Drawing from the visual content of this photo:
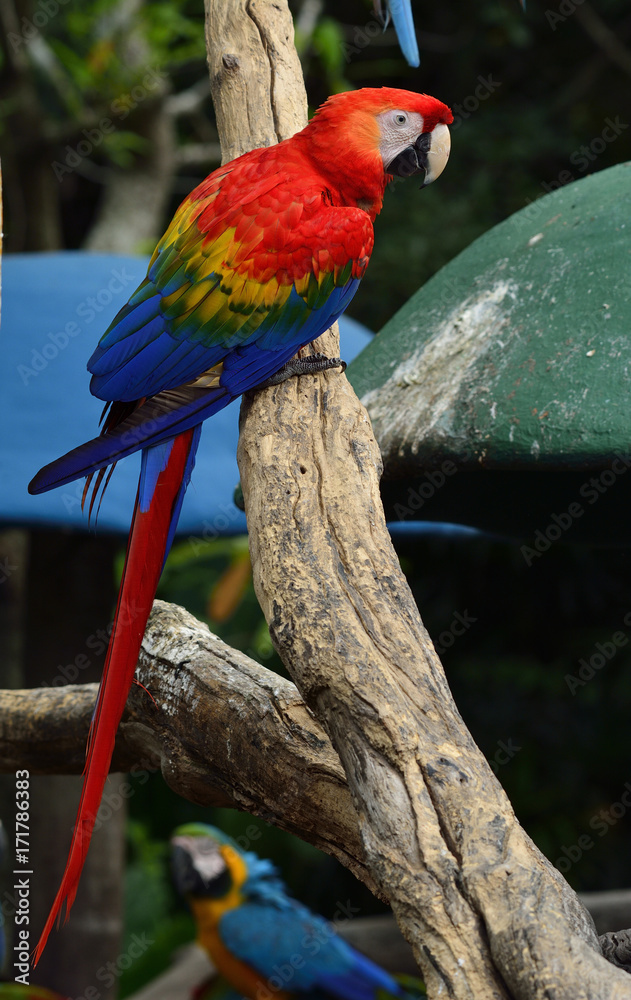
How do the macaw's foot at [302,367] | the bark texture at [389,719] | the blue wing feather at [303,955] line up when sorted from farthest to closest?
the blue wing feather at [303,955] < the macaw's foot at [302,367] < the bark texture at [389,719]

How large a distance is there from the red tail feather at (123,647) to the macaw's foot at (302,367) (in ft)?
0.47

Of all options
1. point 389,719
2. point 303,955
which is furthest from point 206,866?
point 389,719

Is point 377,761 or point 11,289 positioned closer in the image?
point 377,761

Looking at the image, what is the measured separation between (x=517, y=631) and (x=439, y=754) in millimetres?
2860

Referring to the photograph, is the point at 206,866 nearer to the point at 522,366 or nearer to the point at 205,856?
the point at 205,856

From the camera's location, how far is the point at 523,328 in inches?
48.5

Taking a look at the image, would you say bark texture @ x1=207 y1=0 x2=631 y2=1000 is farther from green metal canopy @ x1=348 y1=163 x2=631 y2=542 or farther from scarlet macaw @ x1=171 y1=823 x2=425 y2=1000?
scarlet macaw @ x1=171 y1=823 x2=425 y2=1000

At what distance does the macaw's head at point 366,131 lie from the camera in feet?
3.59

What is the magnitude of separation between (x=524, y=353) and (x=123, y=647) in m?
0.64

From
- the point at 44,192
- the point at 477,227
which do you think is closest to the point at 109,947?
the point at 44,192

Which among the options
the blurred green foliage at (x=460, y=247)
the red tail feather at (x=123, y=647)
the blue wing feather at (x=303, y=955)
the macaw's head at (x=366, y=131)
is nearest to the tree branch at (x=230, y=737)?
the red tail feather at (x=123, y=647)

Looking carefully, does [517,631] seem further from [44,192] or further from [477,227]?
[44,192]

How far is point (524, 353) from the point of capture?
120 centimetres

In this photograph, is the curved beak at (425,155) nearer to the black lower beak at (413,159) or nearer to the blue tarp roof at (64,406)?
the black lower beak at (413,159)
